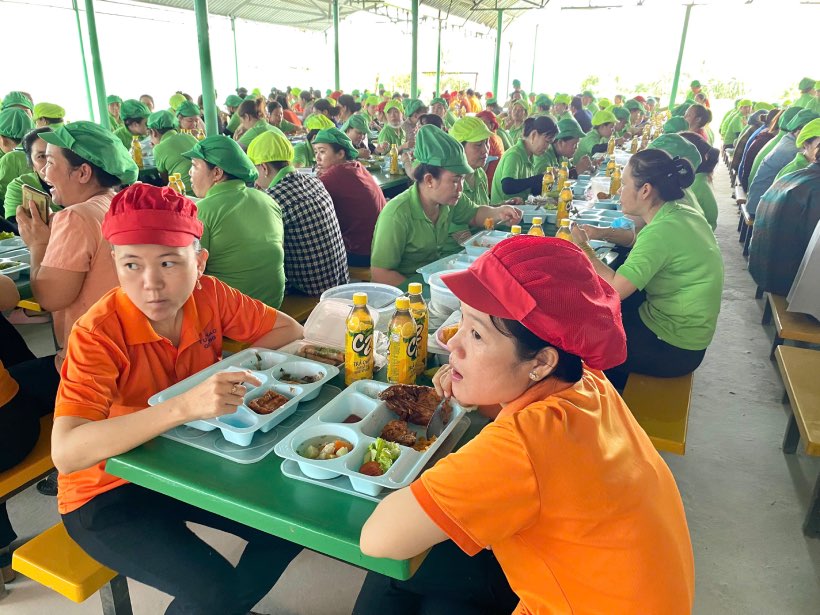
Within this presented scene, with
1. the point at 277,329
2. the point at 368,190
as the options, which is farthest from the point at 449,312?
the point at 368,190

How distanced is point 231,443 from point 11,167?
4609 millimetres

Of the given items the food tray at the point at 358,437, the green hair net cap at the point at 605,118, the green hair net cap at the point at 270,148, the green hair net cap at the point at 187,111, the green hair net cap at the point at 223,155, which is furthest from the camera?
the green hair net cap at the point at 187,111

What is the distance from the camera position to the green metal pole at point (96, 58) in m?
8.58

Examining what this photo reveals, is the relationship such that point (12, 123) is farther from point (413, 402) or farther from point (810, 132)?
point (810, 132)

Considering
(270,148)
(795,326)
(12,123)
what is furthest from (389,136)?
(795,326)

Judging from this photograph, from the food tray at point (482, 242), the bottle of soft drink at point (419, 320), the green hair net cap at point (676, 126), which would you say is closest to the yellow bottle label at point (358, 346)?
the bottle of soft drink at point (419, 320)

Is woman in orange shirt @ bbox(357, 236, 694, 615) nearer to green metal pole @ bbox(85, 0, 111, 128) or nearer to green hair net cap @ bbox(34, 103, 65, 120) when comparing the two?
green hair net cap @ bbox(34, 103, 65, 120)

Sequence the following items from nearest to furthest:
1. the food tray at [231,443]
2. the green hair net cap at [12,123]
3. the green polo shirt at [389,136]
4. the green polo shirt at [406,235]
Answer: the food tray at [231,443] < the green polo shirt at [406,235] < the green hair net cap at [12,123] < the green polo shirt at [389,136]

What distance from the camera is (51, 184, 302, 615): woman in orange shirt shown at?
1.41 meters

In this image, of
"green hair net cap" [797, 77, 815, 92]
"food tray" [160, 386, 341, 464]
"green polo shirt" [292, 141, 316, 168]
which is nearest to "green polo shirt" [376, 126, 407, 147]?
"green polo shirt" [292, 141, 316, 168]

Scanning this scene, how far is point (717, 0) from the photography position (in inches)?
602

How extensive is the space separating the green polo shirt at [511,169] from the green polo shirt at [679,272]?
2.51 metres

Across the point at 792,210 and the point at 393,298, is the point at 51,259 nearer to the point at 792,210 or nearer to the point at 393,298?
the point at 393,298

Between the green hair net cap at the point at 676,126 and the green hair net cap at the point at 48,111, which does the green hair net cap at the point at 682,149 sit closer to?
the green hair net cap at the point at 676,126
